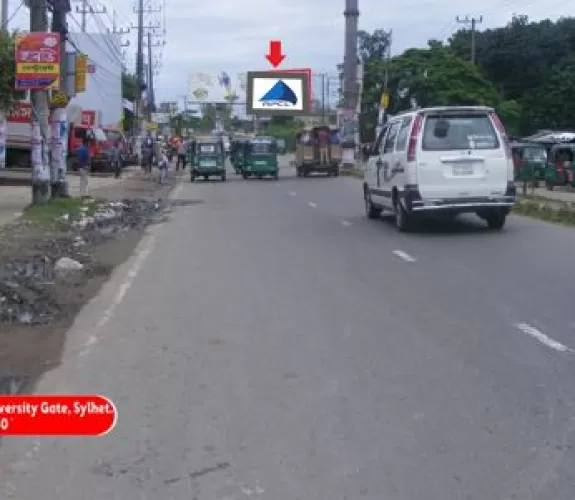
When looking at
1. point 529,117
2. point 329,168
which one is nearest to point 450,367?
point 329,168

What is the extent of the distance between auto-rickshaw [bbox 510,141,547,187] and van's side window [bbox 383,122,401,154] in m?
13.0

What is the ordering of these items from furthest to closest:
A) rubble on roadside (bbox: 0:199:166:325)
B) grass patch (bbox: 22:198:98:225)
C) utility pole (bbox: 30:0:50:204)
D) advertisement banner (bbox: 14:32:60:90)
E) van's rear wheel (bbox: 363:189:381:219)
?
1. utility pole (bbox: 30:0:50:204)
2. advertisement banner (bbox: 14:32:60:90)
3. grass patch (bbox: 22:198:98:225)
4. van's rear wheel (bbox: 363:189:381:219)
5. rubble on roadside (bbox: 0:199:166:325)

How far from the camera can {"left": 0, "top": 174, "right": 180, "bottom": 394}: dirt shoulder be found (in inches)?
310

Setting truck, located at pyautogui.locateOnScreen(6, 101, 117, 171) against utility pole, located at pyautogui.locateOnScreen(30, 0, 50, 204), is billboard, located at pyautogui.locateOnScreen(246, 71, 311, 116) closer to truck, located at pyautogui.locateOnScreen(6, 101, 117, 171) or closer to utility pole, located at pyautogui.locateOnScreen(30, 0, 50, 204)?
truck, located at pyautogui.locateOnScreen(6, 101, 117, 171)

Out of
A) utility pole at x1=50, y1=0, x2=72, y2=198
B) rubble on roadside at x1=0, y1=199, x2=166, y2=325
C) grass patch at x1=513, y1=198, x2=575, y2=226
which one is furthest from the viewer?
utility pole at x1=50, y1=0, x2=72, y2=198

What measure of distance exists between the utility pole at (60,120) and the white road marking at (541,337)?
17546 millimetres

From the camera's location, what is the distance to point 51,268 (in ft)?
43.4

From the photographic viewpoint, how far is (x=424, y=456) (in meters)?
5.11

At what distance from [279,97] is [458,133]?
2206 inches

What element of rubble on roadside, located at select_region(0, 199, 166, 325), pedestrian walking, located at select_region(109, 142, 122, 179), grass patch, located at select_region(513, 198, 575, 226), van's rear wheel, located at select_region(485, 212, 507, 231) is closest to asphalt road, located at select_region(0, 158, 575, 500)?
rubble on roadside, located at select_region(0, 199, 166, 325)

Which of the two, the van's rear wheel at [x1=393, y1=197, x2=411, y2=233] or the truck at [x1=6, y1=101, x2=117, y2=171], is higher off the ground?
the truck at [x1=6, y1=101, x2=117, y2=171]

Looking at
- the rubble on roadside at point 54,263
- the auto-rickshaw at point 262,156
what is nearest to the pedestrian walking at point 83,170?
the rubble on roadside at point 54,263

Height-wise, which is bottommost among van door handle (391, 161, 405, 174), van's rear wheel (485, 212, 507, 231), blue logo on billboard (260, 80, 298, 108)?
van's rear wheel (485, 212, 507, 231)

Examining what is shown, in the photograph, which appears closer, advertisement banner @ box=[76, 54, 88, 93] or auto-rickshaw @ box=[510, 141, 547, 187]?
advertisement banner @ box=[76, 54, 88, 93]
